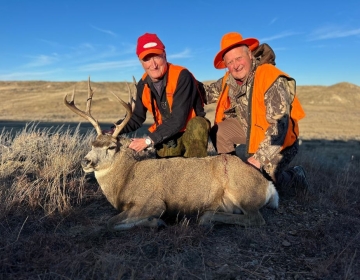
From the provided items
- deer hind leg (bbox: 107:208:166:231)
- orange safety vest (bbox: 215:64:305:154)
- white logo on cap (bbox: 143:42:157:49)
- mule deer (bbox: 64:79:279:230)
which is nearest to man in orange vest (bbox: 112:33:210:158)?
white logo on cap (bbox: 143:42:157:49)

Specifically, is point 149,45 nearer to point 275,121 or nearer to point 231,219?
point 275,121

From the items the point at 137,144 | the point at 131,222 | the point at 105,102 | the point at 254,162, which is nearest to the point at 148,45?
the point at 137,144

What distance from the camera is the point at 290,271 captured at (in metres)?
3.21

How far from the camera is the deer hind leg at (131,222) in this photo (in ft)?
12.9

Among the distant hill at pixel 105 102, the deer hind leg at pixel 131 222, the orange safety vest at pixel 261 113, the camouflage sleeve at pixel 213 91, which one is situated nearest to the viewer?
the deer hind leg at pixel 131 222

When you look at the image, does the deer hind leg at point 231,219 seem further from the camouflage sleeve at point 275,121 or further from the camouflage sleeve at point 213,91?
the camouflage sleeve at point 213,91

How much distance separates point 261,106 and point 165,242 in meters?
2.29

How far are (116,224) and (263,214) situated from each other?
1826mm

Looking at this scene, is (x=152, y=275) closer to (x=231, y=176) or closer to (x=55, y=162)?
(x=231, y=176)

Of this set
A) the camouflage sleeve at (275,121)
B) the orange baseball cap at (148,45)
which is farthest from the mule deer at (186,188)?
the orange baseball cap at (148,45)

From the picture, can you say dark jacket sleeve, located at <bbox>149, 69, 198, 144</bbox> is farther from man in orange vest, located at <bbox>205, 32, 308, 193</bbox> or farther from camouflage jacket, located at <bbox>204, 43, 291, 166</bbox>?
camouflage jacket, located at <bbox>204, 43, 291, 166</bbox>

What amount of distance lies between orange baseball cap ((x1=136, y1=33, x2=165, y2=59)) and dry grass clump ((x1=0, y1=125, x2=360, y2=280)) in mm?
2012

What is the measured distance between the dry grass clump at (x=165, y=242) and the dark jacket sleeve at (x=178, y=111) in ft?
3.94

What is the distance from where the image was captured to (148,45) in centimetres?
506
